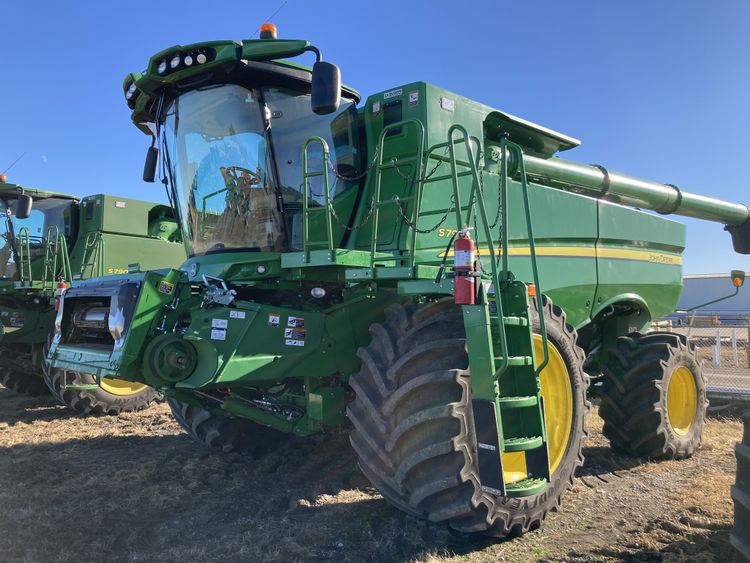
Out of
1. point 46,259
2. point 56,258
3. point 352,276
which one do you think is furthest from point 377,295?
point 46,259

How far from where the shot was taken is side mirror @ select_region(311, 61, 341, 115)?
3.26m

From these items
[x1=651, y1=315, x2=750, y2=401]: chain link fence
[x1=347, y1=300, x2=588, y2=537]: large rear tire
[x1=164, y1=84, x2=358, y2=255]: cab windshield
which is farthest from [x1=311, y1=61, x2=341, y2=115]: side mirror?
[x1=651, y1=315, x2=750, y2=401]: chain link fence

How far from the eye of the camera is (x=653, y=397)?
498 centimetres

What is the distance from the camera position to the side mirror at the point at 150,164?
15.3 ft

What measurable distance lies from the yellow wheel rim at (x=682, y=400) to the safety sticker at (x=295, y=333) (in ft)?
12.6

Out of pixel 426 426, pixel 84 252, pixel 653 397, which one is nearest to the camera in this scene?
pixel 426 426

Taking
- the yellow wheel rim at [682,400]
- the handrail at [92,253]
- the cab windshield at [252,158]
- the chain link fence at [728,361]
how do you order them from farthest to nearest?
the handrail at [92,253], the chain link fence at [728,361], the yellow wheel rim at [682,400], the cab windshield at [252,158]

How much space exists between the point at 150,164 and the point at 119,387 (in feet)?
13.8

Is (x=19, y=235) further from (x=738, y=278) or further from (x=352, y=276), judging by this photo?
(x=738, y=278)

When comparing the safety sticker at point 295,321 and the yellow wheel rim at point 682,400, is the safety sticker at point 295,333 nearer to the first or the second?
the safety sticker at point 295,321

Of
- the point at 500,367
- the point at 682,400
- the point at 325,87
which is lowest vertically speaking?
the point at 682,400

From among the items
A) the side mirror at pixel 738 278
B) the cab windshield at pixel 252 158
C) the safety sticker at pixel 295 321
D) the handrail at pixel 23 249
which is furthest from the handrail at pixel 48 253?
the side mirror at pixel 738 278

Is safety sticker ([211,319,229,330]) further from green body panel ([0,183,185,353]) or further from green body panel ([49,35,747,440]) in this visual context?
green body panel ([0,183,185,353])

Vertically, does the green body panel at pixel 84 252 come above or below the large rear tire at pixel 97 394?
above
